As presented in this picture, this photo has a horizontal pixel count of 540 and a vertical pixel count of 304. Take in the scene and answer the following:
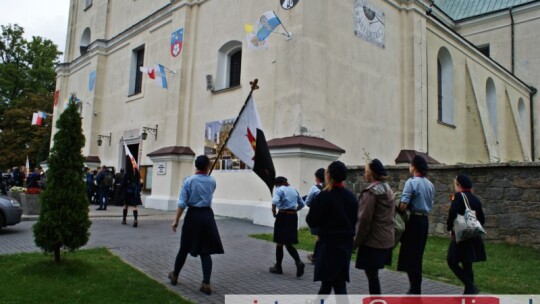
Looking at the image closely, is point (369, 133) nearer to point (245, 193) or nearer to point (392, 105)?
point (392, 105)

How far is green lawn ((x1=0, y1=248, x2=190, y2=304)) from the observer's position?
17.2 feet

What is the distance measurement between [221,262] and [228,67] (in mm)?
10357

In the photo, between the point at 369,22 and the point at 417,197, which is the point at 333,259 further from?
the point at 369,22

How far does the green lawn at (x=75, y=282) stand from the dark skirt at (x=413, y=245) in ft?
9.04

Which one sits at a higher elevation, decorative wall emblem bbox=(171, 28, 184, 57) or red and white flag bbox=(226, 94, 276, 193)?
decorative wall emblem bbox=(171, 28, 184, 57)

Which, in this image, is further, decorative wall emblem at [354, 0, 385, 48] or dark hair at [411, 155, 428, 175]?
decorative wall emblem at [354, 0, 385, 48]

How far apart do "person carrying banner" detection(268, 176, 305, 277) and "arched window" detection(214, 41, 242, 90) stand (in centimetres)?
982

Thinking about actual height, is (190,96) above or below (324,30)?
below

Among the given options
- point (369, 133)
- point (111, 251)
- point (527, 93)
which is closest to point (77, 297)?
point (111, 251)

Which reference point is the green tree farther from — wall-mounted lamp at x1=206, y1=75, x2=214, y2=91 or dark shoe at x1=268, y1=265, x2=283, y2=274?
wall-mounted lamp at x1=206, y1=75, x2=214, y2=91

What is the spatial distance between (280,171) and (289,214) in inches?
219

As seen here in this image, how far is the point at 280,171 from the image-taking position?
12781 mm

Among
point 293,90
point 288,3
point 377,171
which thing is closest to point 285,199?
point 377,171

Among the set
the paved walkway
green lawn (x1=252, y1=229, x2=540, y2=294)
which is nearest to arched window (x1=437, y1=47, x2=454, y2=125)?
green lawn (x1=252, y1=229, x2=540, y2=294)
